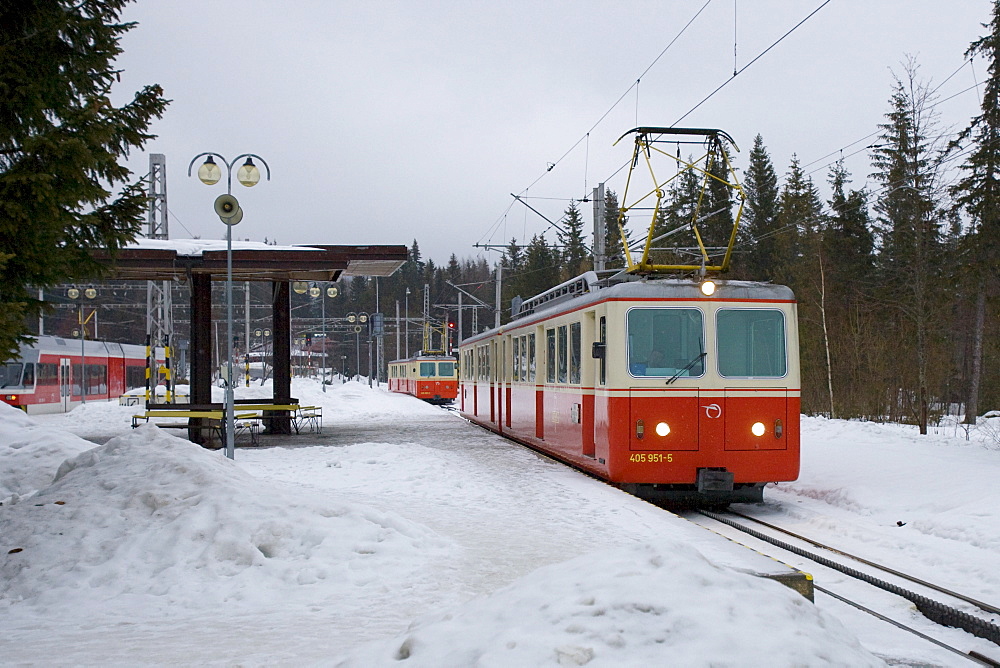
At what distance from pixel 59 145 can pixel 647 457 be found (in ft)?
24.9

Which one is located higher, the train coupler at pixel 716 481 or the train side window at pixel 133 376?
the train side window at pixel 133 376

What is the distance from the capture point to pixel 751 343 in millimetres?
12000

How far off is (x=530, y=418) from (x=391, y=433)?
22.8 feet

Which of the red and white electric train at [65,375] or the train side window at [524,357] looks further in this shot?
the red and white electric train at [65,375]

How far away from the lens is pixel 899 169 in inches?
1169

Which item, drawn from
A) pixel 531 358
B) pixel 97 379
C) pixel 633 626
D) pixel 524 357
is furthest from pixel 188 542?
pixel 97 379

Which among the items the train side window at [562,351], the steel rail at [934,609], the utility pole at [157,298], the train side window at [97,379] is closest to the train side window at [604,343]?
the train side window at [562,351]

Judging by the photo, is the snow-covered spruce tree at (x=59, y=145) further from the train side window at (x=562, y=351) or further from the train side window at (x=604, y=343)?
the train side window at (x=562, y=351)

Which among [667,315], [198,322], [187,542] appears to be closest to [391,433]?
[198,322]

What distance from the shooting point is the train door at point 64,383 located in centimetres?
3894

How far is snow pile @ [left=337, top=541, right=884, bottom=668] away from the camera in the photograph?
3.92 m

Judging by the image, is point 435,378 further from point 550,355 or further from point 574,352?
point 574,352

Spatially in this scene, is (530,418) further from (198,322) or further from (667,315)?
(198,322)

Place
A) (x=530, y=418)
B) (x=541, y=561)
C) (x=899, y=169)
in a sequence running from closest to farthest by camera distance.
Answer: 1. (x=541, y=561)
2. (x=530, y=418)
3. (x=899, y=169)
